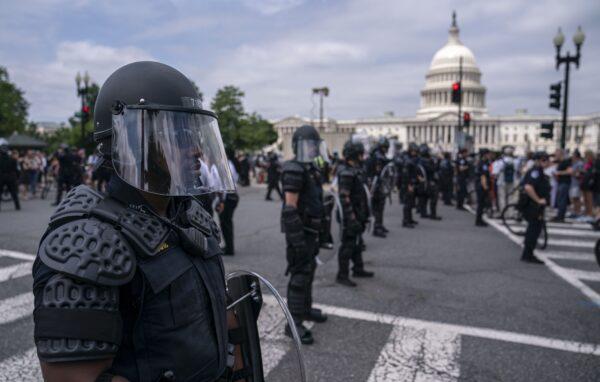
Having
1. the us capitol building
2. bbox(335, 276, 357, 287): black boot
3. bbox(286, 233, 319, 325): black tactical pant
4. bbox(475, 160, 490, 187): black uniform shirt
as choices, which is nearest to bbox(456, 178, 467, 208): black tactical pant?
bbox(475, 160, 490, 187): black uniform shirt

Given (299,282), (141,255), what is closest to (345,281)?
(299,282)

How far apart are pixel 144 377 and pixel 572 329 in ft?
15.4

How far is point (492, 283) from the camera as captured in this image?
628 centimetres

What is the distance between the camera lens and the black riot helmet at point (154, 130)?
1492 millimetres

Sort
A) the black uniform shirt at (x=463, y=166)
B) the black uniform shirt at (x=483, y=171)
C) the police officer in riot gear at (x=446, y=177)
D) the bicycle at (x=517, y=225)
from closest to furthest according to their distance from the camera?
the bicycle at (x=517, y=225) → the black uniform shirt at (x=483, y=171) → the black uniform shirt at (x=463, y=166) → the police officer in riot gear at (x=446, y=177)

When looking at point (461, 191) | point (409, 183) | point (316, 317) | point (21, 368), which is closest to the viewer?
point (21, 368)

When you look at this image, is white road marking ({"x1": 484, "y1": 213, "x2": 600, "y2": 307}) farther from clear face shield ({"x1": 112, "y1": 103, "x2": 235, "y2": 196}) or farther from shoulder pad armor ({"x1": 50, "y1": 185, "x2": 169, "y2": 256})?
shoulder pad armor ({"x1": 50, "y1": 185, "x2": 169, "y2": 256})

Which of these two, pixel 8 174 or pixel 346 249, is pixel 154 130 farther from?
pixel 8 174

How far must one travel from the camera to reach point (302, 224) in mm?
4500

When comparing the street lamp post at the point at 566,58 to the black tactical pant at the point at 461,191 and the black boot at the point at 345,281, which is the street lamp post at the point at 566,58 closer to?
the black tactical pant at the point at 461,191

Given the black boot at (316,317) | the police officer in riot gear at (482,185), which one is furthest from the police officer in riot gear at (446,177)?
the black boot at (316,317)

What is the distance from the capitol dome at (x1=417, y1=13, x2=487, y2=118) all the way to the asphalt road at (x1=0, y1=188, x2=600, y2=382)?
9975 centimetres

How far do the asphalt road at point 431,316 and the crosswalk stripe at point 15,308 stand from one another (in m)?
0.01

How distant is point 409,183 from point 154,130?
10.5 meters
